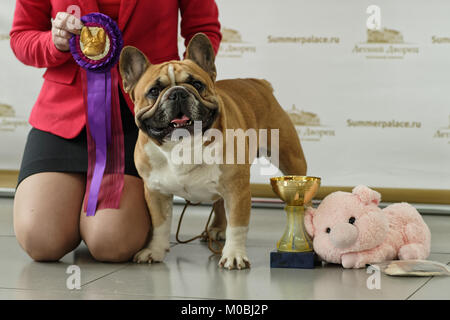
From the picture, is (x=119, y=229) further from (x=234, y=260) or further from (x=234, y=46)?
(x=234, y=46)

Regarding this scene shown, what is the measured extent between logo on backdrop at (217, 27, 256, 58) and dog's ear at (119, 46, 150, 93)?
5.01ft

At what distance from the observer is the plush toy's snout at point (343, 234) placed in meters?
2.07

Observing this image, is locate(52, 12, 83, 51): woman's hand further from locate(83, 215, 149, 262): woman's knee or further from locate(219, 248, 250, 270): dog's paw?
locate(219, 248, 250, 270): dog's paw

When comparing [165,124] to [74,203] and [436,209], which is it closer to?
[74,203]

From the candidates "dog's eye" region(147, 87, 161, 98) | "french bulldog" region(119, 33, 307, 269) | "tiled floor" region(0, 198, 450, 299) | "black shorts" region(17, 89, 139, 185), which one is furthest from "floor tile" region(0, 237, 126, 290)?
"dog's eye" region(147, 87, 161, 98)

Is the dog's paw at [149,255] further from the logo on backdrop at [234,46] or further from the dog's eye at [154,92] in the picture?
the logo on backdrop at [234,46]

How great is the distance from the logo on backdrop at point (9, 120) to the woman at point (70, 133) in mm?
1426

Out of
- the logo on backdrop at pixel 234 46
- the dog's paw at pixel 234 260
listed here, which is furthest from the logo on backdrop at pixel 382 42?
the dog's paw at pixel 234 260

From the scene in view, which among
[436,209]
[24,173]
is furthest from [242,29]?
[24,173]

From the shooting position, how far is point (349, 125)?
347cm

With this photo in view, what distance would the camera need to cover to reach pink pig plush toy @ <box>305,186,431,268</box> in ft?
6.88

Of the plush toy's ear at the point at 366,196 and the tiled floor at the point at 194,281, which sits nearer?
the tiled floor at the point at 194,281

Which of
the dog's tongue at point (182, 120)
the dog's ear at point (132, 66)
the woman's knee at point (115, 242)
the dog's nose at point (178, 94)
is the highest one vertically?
the dog's ear at point (132, 66)

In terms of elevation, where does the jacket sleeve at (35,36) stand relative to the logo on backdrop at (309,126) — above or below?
above
